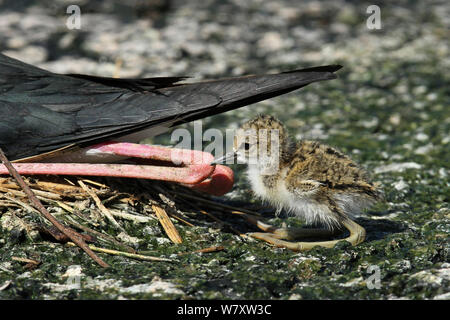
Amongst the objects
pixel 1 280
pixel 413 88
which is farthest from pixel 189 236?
pixel 413 88

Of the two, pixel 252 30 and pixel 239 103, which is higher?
pixel 252 30

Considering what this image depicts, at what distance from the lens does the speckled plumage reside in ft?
12.8

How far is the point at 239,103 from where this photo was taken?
3.83 m

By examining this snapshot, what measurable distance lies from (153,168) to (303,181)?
990 millimetres

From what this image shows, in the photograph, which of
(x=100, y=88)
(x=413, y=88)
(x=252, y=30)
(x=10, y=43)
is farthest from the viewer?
(x=252, y=30)

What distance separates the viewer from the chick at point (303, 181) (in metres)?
3.88

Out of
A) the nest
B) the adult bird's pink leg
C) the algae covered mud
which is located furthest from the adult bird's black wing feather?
the algae covered mud

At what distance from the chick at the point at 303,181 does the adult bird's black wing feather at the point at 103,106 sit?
0.42 m

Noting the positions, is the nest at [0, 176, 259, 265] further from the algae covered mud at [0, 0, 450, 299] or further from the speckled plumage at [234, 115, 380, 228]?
the speckled plumage at [234, 115, 380, 228]

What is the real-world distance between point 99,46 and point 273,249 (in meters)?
4.50

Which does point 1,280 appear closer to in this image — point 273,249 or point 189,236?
point 189,236

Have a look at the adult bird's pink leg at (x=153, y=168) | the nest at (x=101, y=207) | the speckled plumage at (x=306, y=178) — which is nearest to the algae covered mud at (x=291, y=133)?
the nest at (x=101, y=207)

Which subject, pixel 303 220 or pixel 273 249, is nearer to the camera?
pixel 273 249
